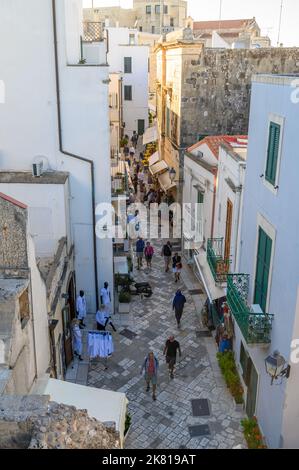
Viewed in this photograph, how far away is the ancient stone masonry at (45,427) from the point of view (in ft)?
15.5

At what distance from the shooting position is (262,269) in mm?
10195

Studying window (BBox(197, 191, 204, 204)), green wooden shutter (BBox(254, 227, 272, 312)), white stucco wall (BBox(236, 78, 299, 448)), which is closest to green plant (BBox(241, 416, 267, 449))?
white stucco wall (BBox(236, 78, 299, 448))

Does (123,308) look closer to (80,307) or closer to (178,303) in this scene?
(80,307)

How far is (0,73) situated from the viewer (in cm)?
1390

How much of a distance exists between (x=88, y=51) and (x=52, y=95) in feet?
9.96

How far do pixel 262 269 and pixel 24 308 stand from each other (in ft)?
16.3

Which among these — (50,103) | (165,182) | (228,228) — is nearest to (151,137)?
(165,182)

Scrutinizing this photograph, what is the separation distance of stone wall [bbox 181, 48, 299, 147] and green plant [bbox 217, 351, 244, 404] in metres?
12.9

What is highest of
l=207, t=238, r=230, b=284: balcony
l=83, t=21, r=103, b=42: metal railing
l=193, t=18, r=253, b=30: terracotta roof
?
l=193, t=18, r=253, b=30: terracotta roof

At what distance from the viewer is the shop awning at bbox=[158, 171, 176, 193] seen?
25048 millimetres

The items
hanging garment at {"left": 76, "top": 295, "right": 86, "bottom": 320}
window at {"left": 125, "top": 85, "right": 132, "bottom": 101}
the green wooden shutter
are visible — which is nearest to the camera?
the green wooden shutter

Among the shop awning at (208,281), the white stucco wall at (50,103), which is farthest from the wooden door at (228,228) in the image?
the white stucco wall at (50,103)

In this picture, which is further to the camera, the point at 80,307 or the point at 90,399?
the point at 80,307

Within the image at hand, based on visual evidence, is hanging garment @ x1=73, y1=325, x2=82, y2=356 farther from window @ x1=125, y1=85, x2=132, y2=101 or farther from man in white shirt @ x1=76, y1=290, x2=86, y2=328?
window @ x1=125, y1=85, x2=132, y2=101
